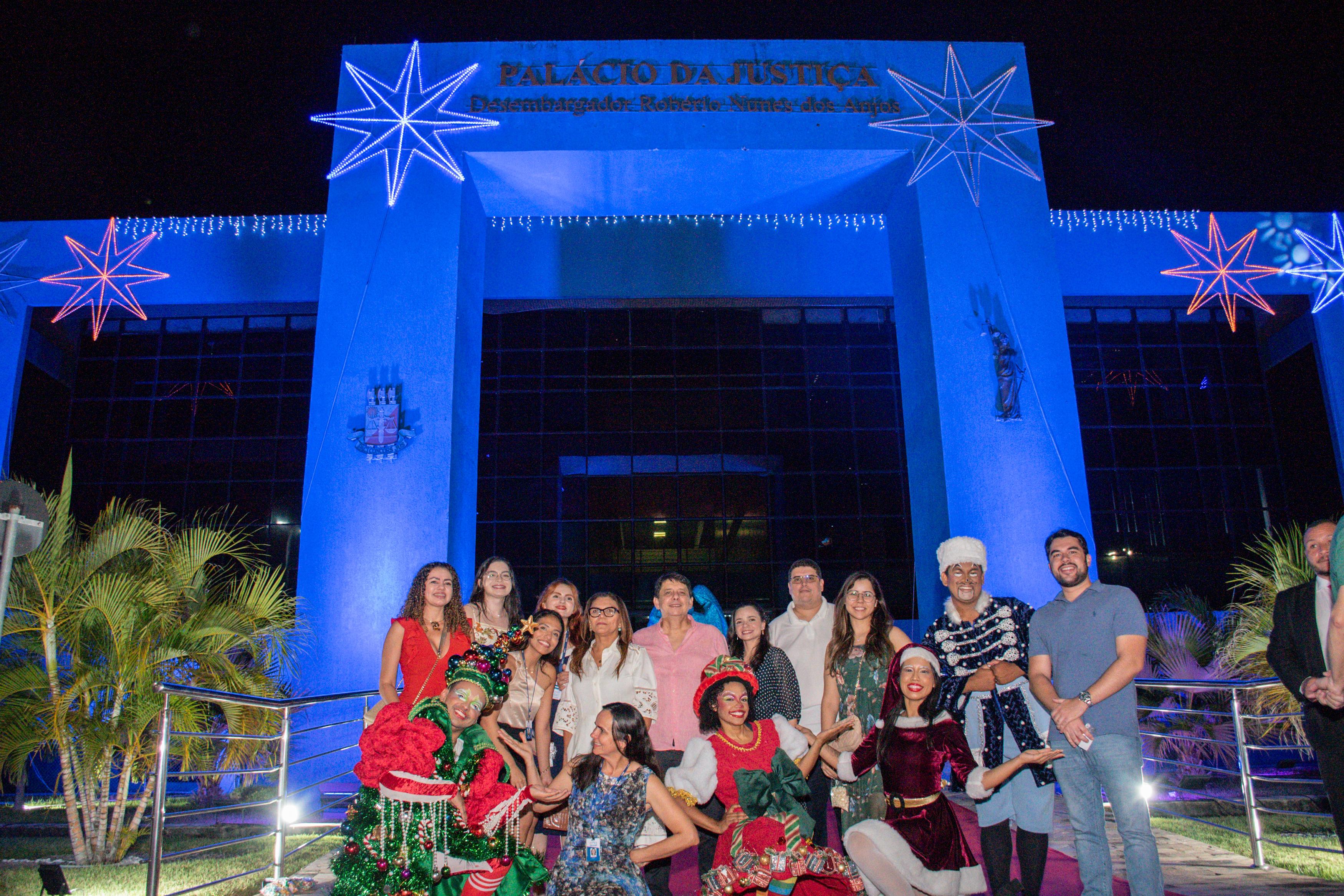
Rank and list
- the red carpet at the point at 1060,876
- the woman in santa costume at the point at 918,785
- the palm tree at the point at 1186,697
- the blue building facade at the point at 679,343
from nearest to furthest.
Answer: the woman in santa costume at the point at 918,785
the red carpet at the point at 1060,876
the palm tree at the point at 1186,697
the blue building facade at the point at 679,343

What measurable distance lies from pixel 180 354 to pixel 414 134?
30.8ft

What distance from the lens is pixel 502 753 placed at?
415cm

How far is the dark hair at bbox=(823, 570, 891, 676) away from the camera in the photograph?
467 cm

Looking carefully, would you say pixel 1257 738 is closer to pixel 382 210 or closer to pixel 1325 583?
pixel 1325 583

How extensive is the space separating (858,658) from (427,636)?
8.06 ft

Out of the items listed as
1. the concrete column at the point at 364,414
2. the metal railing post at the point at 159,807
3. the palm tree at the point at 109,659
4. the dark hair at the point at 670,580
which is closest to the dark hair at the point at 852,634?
the dark hair at the point at 670,580

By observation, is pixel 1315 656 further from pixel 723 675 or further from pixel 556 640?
pixel 556 640

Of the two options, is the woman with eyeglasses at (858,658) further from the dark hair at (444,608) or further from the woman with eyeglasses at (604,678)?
the dark hair at (444,608)

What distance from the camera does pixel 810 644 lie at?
5.13m

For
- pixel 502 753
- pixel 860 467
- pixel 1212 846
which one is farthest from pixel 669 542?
pixel 502 753

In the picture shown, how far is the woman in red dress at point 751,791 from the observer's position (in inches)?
145

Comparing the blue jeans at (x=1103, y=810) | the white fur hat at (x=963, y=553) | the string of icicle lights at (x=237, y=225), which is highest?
the string of icicle lights at (x=237, y=225)

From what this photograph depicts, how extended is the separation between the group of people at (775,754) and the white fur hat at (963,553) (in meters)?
0.01

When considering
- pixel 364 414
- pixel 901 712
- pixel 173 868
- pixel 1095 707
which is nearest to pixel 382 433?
pixel 364 414
